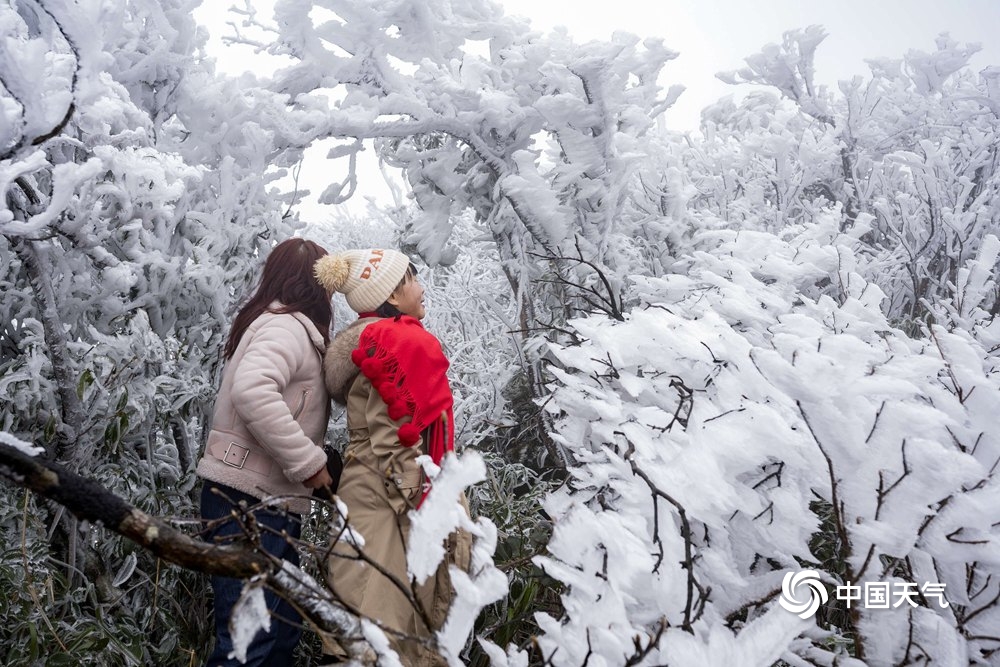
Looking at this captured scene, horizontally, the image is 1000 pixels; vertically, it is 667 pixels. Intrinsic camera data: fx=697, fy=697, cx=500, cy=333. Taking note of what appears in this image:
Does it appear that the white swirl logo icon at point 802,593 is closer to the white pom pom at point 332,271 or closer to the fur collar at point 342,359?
the fur collar at point 342,359

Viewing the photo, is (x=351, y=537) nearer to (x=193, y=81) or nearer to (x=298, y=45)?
(x=193, y=81)

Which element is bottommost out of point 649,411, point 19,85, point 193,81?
point 193,81

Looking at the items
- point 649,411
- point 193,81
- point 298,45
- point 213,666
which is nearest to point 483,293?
point 298,45

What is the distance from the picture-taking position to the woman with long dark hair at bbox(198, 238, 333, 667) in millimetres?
2088

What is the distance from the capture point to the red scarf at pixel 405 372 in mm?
2129

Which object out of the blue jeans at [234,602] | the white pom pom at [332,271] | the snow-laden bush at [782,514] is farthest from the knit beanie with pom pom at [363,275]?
the snow-laden bush at [782,514]

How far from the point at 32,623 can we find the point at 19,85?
1586 mm

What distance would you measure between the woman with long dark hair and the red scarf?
0.76ft

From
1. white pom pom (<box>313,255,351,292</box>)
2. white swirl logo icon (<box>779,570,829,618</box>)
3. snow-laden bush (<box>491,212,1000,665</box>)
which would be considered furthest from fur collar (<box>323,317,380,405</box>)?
white swirl logo icon (<box>779,570,829,618</box>)

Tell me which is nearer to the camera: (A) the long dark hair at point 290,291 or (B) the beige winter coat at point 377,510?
(B) the beige winter coat at point 377,510

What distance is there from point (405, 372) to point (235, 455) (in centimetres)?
59

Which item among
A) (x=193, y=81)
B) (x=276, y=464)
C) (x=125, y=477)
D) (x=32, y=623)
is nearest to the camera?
(x=32, y=623)

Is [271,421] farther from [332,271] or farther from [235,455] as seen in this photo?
[332,271]

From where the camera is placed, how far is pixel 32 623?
203 centimetres
